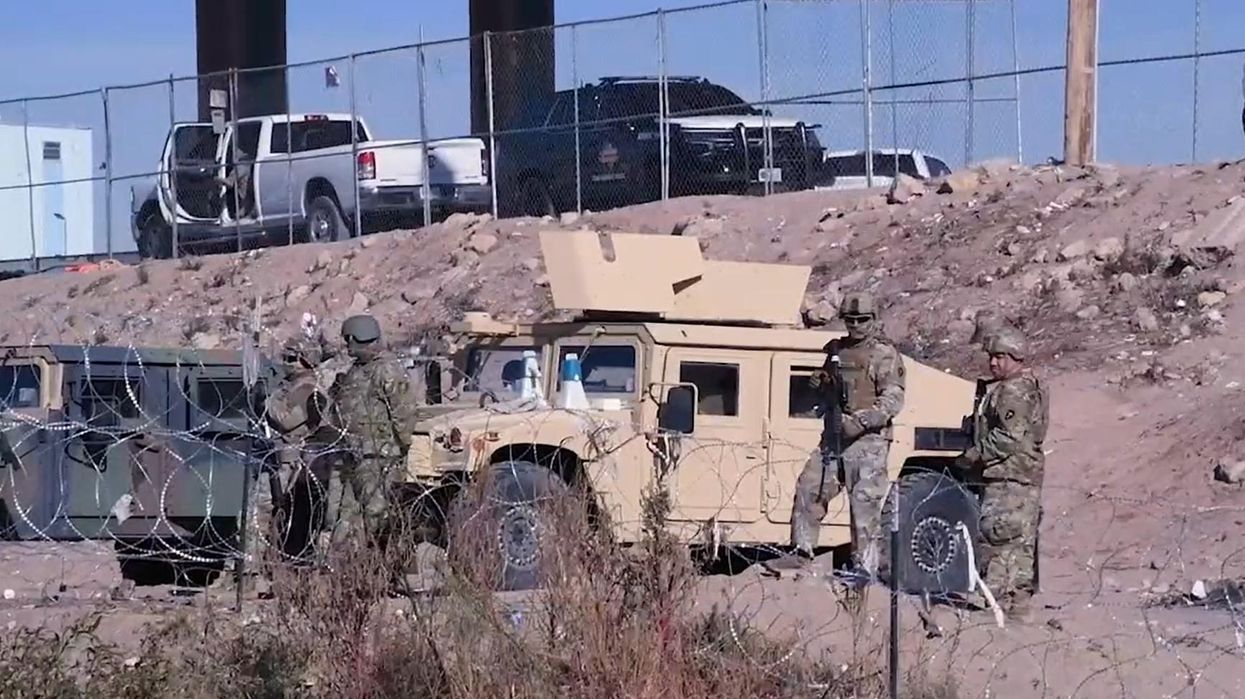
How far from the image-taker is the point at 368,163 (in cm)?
2334

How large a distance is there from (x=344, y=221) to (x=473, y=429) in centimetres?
1424

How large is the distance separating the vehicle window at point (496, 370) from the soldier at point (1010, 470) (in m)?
2.50

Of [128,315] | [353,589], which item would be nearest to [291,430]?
[353,589]

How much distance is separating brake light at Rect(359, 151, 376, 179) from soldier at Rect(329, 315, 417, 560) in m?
13.3

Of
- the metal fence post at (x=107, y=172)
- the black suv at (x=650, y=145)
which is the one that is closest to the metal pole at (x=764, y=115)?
the black suv at (x=650, y=145)

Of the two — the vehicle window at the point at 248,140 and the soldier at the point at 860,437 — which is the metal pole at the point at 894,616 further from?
the vehicle window at the point at 248,140

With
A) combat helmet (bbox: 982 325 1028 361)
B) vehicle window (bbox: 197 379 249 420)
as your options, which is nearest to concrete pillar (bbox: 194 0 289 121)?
vehicle window (bbox: 197 379 249 420)

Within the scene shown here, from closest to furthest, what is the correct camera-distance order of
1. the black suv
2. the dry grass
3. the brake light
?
the dry grass < the black suv < the brake light

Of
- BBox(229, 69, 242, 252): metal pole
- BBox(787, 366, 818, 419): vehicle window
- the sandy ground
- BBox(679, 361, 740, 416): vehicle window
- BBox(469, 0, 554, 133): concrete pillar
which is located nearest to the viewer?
the sandy ground

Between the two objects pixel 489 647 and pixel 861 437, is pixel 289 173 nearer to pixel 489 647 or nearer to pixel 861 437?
pixel 861 437

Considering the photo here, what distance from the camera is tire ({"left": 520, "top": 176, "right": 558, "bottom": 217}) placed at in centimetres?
2264

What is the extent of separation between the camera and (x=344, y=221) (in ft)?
79.1

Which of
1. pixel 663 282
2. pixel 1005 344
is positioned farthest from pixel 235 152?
pixel 1005 344

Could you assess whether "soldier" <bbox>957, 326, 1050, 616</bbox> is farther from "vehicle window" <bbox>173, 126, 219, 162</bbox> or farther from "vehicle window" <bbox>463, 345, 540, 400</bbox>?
"vehicle window" <bbox>173, 126, 219, 162</bbox>
